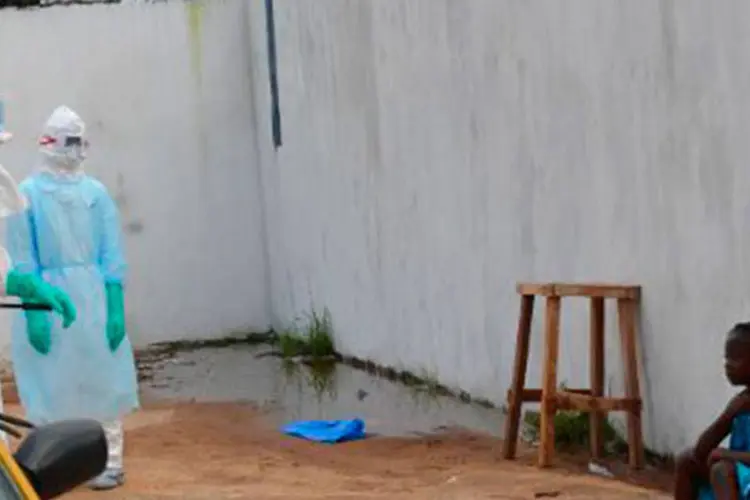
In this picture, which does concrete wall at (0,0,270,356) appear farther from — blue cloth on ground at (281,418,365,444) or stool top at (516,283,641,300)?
stool top at (516,283,641,300)

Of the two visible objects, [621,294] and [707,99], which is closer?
[707,99]

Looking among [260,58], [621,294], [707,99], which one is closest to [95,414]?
[621,294]

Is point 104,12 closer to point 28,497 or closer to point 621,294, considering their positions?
point 621,294

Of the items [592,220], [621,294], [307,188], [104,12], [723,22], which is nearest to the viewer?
[723,22]

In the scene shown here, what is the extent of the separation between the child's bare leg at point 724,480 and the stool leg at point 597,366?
286cm

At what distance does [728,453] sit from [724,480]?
10 centimetres

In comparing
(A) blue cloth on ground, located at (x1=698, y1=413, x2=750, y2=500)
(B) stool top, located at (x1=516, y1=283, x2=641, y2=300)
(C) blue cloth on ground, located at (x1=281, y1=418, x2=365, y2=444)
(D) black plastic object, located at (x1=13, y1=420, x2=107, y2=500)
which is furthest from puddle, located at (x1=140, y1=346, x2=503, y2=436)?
(D) black plastic object, located at (x1=13, y1=420, x2=107, y2=500)

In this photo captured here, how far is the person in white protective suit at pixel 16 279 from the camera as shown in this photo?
6.54 m

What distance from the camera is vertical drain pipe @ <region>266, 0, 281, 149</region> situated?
15711mm

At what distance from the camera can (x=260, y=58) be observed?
1622 centimetres

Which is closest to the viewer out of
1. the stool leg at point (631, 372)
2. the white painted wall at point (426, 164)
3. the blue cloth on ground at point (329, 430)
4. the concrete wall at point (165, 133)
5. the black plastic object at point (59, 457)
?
the black plastic object at point (59, 457)

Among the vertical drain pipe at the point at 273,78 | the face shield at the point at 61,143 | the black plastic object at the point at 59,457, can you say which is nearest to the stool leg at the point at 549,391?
the face shield at the point at 61,143

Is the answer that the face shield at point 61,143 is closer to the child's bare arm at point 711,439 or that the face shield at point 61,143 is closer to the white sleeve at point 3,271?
the white sleeve at point 3,271

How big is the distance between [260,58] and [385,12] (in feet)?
12.5
